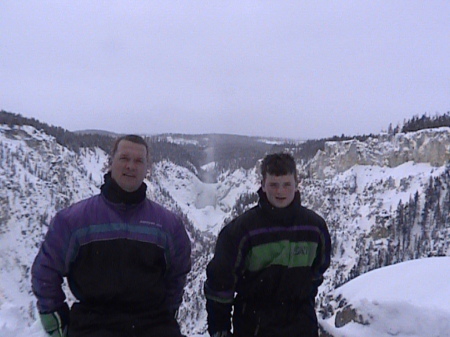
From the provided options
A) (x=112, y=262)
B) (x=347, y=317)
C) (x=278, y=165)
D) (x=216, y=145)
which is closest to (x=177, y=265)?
(x=112, y=262)

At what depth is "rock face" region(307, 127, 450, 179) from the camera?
231 ft

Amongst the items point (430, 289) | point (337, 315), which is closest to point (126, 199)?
point (337, 315)

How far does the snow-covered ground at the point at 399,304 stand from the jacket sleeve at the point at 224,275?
5.30ft

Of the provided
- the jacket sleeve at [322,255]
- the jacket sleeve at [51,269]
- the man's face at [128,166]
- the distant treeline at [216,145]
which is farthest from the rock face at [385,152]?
the jacket sleeve at [51,269]

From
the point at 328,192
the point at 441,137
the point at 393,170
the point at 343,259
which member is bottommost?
the point at 343,259

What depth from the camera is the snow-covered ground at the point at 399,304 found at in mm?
3496

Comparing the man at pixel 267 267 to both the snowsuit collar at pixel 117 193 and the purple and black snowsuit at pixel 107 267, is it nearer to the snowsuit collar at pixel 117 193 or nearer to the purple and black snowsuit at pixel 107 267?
the purple and black snowsuit at pixel 107 267

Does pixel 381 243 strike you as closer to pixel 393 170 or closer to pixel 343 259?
pixel 343 259

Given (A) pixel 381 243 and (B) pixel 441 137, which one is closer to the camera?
(A) pixel 381 243

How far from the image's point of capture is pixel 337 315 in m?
4.38

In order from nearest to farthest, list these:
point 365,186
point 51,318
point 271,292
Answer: point 51,318
point 271,292
point 365,186

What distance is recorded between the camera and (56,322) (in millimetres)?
2594

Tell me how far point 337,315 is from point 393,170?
261 ft

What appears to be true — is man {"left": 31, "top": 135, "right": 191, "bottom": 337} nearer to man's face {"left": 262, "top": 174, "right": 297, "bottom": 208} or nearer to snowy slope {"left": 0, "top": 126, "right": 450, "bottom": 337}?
man's face {"left": 262, "top": 174, "right": 297, "bottom": 208}
